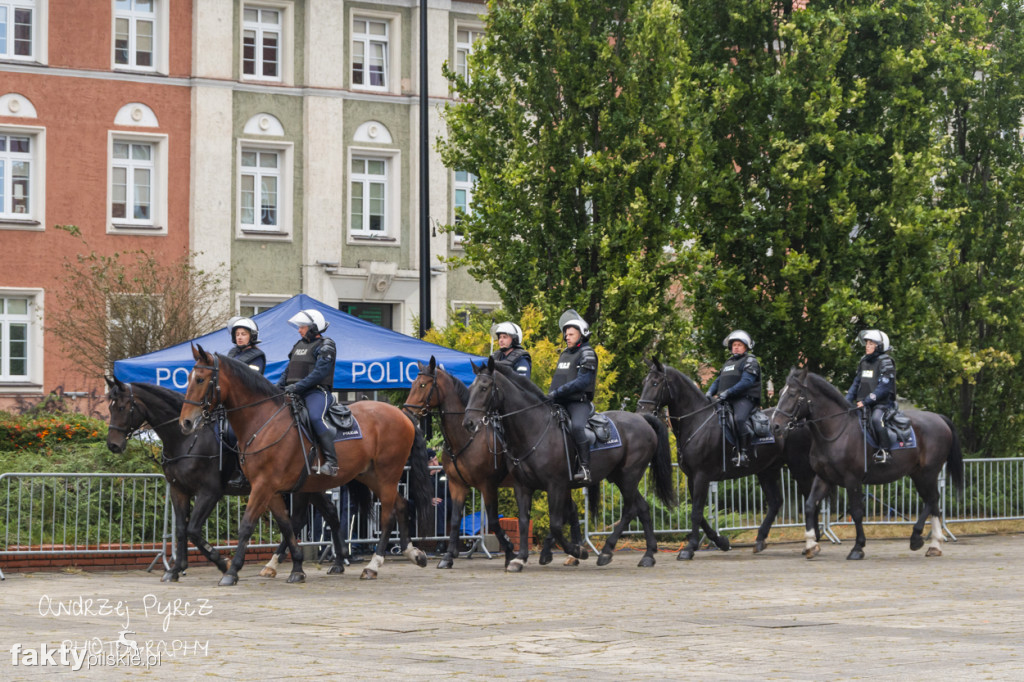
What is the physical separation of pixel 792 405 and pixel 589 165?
6.06 meters

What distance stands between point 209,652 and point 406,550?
7678mm

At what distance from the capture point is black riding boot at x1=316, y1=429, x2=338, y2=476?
53.5ft

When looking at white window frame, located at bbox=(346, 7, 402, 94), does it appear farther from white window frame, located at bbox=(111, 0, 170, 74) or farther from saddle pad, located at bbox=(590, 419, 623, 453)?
saddle pad, located at bbox=(590, 419, 623, 453)

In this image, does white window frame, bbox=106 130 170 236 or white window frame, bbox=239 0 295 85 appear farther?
white window frame, bbox=239 0 295 85

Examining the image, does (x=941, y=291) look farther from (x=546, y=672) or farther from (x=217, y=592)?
(x=546, y=672)

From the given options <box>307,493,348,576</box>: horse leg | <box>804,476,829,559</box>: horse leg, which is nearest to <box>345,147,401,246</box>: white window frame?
<box>804,476,829,559</box>: horse leg

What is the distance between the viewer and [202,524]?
53.5ft

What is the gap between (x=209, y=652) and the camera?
10.3 m

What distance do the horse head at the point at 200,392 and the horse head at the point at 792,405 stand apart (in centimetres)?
695

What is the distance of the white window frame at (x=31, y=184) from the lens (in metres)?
34.3

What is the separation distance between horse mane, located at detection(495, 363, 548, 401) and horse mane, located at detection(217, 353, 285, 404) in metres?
2.45

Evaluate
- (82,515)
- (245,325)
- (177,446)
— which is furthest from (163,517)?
(245,325)

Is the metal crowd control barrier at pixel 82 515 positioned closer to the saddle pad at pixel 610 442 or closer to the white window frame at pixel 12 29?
the saddle pad at pixel 610 442

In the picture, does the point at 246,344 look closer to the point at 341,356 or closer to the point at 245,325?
the point at 245,325
